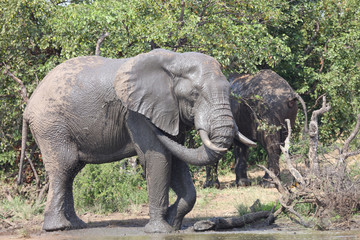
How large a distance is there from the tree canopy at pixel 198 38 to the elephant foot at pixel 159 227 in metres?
3.66

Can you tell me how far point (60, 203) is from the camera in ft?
31.4

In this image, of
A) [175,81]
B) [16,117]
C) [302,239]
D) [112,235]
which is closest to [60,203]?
[112,235]

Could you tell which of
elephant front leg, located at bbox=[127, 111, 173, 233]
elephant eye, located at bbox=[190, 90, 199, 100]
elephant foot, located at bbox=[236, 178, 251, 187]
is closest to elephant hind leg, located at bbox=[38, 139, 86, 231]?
elephant front leg, located at bbox=[127, 111, 173, 233]

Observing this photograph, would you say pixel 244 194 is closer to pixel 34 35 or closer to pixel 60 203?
pixel 60 203

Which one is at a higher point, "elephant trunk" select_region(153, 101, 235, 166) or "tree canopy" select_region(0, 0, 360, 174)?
"tree canopy" select_region(0, 0, 360, 174)

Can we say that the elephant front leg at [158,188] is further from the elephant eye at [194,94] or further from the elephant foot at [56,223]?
the elephant foot at [56,223]

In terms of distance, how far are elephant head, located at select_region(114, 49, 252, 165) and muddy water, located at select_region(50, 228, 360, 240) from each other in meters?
1.00

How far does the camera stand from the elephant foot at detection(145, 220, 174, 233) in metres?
9.01

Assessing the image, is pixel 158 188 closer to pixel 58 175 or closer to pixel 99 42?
pixel 58 175

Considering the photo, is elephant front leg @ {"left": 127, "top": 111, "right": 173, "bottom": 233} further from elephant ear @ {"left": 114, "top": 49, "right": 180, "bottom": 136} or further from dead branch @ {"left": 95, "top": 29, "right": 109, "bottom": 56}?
dead branch @ {"left": 95, "top": 29, "right": 109, "bottom": 56}

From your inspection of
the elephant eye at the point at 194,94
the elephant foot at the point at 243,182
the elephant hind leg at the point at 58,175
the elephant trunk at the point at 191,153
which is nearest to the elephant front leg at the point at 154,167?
the elephant trunk at the point at 191,153

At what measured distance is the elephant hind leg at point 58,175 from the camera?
9539 mm

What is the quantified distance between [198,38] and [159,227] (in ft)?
12.9

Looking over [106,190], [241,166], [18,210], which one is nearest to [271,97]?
[241,166]
